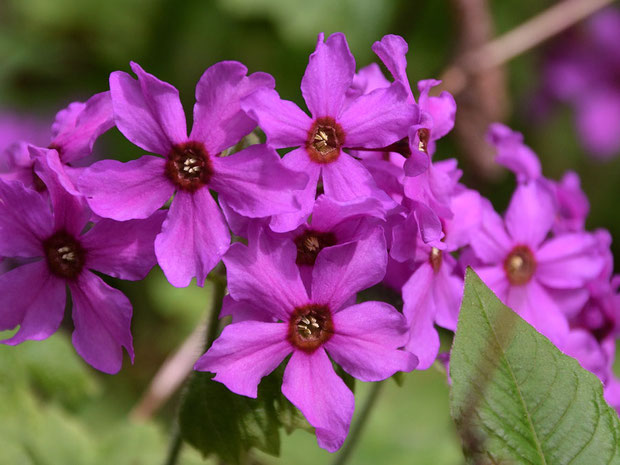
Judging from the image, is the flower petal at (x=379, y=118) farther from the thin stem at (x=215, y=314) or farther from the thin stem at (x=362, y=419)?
the thin stem at (x=362, y=419)

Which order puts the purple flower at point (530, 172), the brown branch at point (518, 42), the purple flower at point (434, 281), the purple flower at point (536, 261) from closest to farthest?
the purple flower at point (434, 281), the purple flower at point (536, 261), the purple flower at point (530, 172), the brown branch at point (518, 42)

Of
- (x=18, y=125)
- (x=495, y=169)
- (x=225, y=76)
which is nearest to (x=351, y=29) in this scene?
(x=495, y=169)

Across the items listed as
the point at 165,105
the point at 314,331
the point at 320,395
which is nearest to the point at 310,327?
the point at 314,331

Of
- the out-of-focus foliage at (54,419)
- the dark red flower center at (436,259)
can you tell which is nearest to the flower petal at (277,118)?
the dark red flower center at (436,259)

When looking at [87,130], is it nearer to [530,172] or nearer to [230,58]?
[530,172]

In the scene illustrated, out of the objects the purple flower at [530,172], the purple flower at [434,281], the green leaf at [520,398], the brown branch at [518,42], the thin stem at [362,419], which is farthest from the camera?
the brown branch at [518,42]

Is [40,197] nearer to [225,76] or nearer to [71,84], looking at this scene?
[225,76]

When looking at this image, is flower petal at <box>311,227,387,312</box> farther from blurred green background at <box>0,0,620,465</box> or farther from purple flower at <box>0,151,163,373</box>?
blurred green background at <box>0,0,620,465</box>
